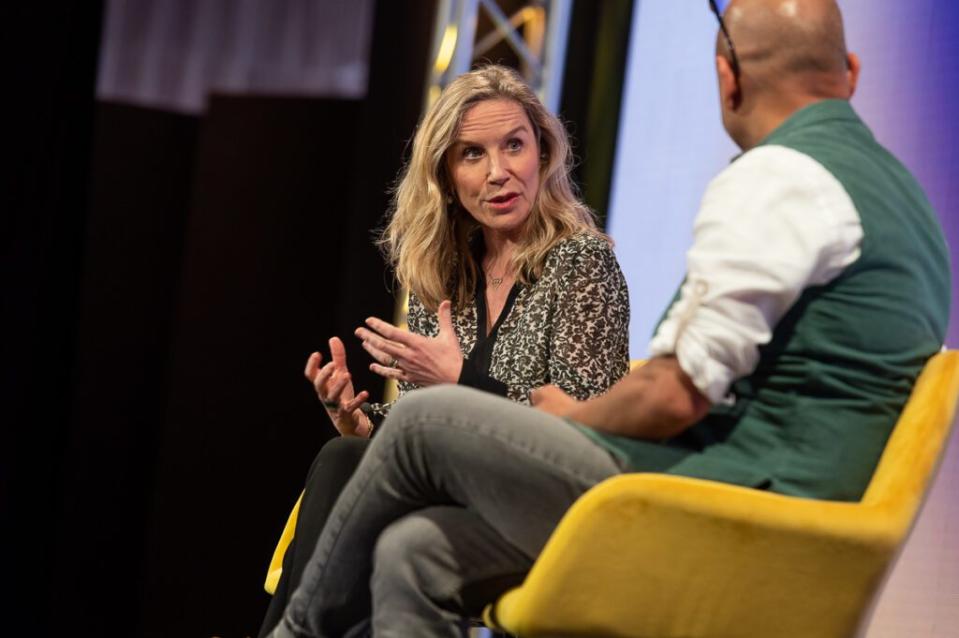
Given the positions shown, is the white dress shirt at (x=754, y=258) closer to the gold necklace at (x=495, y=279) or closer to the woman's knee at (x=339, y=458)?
the woman's knee at (x=339, y=458)

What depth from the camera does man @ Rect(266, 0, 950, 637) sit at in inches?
58.6

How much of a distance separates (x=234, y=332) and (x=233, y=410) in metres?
0.30

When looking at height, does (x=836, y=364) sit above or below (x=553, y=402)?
above

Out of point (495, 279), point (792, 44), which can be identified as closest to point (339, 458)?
A: point (495, 279)

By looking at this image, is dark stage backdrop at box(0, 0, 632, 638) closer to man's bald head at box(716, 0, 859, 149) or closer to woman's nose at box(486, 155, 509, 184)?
woman's nose at box(486, 155, 509, 184)

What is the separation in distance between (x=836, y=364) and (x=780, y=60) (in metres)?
0.44

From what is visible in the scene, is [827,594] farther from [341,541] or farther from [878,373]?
[341,541]

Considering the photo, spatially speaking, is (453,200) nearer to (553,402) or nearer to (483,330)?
(483,330)

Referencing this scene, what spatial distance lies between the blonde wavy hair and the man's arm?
973mm

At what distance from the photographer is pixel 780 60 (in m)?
1.65

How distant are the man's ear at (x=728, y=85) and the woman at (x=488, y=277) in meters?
0.66

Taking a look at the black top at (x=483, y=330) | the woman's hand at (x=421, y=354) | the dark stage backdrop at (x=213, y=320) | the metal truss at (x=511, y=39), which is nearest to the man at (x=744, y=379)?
the woman's hand at (x=421, y=354)

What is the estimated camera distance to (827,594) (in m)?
1.55

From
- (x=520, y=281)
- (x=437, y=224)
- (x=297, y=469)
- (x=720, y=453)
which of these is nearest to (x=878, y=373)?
(x=720, y=453)
